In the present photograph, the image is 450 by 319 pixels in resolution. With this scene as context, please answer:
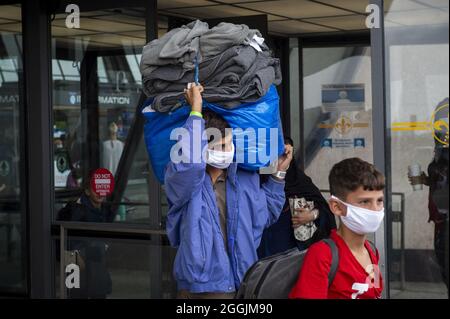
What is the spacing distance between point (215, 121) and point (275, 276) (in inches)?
39.3

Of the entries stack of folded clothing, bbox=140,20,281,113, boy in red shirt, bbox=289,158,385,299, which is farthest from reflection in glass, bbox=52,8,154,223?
boy in red shirt, bbox=289,158,385,299

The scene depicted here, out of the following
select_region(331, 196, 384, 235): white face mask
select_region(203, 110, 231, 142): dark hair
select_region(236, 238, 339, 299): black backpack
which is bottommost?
select_region(236, 238, 339, 299): black backpack

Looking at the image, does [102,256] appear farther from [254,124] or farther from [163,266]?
[254,124]

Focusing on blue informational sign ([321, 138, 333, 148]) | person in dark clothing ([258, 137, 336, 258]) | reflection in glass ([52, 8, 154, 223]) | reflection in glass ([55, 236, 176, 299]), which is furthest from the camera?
blue informational sign ([321, 138, 333, 148])

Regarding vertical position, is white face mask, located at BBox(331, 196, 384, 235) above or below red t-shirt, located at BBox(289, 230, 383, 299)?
above

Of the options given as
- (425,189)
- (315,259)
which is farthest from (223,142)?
(425,189)

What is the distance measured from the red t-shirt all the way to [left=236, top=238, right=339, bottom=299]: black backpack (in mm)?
32

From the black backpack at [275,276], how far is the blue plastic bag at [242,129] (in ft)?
2.46

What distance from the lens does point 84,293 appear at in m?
6.30

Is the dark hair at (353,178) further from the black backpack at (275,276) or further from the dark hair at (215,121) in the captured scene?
the dark hair at (215,121)

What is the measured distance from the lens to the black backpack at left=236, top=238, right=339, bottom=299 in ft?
11.0

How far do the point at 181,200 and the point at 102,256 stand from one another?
2488 millimetres

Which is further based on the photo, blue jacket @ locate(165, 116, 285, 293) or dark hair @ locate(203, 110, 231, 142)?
dark hair @ locate(203, 110, 231, 142)

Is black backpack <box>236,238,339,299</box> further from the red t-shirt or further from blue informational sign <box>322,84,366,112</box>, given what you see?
blue informational sign <box>322,84,366,112</box>
